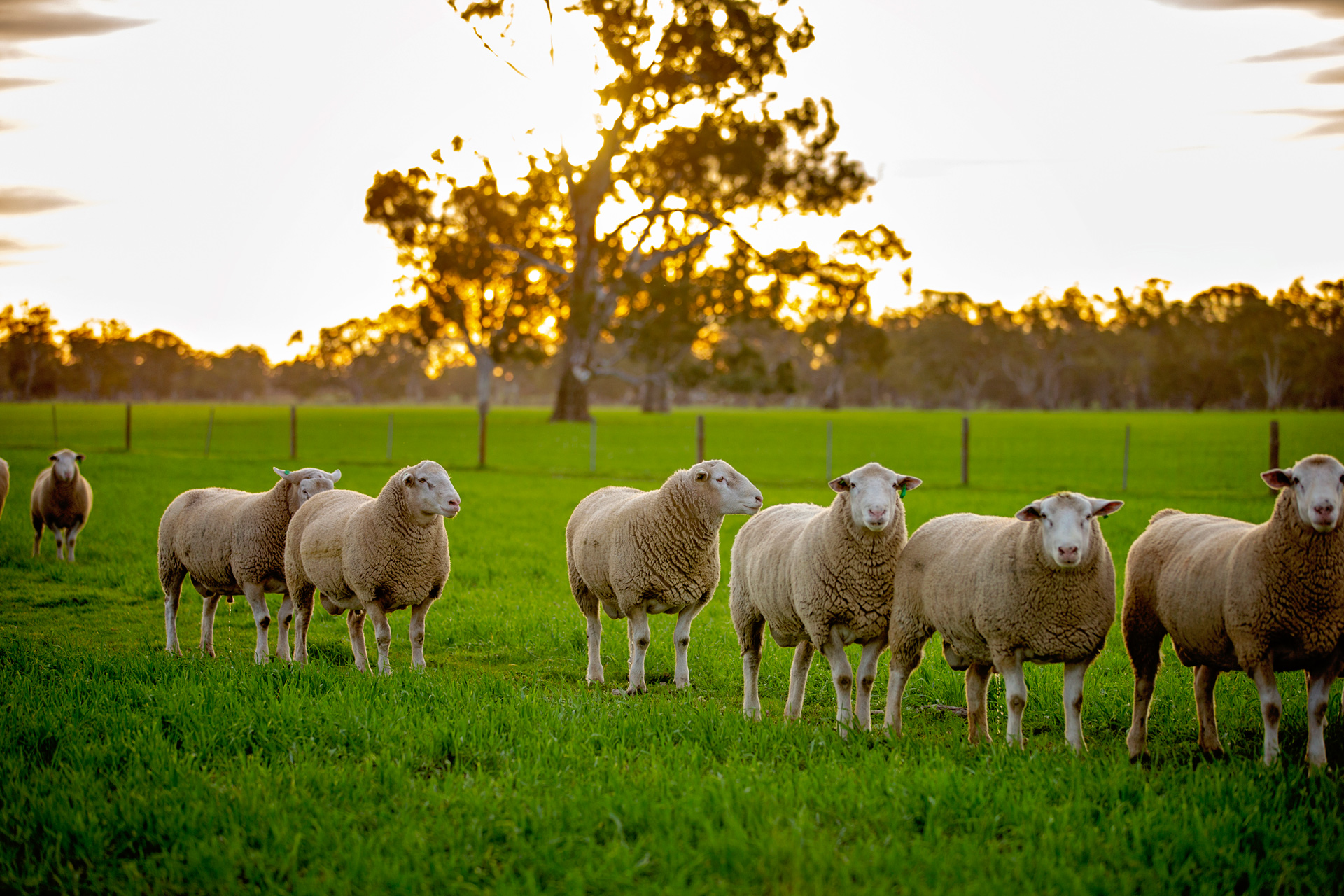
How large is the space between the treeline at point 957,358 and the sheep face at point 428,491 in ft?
187

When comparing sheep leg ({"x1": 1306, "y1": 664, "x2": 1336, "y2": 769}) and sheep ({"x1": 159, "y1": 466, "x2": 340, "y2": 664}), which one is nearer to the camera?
sheep leg ({"x1": 1306, "y1": 664, "x2": 1336, "y2": 769})

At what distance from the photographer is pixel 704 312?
41.8 metres

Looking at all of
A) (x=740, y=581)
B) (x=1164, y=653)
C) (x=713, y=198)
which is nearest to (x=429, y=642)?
(x=740, y=581)

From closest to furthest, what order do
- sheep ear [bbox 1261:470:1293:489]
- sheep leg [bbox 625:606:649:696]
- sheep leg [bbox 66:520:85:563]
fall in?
sheep ear [bbox 1261:470:1293:489]
sheep leg [bbox 625:606:649:696]
sheep leg [bbox 66:520:85:563]

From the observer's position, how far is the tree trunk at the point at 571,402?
46.4 m

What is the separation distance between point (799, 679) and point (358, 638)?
11.7ft

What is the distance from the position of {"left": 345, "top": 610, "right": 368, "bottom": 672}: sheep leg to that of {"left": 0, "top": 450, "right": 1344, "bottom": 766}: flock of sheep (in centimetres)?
2

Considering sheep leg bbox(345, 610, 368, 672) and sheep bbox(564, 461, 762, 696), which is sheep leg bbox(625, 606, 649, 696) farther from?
sheep leg bbox(345, 610, 368, 672)

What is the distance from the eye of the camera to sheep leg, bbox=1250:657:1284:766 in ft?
15.1

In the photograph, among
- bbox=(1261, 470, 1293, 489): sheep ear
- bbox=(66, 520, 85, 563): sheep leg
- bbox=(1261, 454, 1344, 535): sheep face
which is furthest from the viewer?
bbox=(66, 520, 85, 563): sheep leg

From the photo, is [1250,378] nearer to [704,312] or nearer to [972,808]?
[704,312]

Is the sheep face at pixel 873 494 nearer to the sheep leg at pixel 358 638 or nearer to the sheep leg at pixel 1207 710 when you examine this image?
the sheep leg at pixel 1207 710

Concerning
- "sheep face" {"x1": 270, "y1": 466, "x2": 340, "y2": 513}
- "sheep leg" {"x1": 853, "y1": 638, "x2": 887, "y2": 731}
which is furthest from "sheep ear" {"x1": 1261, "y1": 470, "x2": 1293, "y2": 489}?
"sheep face" {"x1": 270, "y1": 466, "x2": 340, "y2": 513}

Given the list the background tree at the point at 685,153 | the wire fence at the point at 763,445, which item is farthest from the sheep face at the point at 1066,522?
the background tree at the point at 685,153
